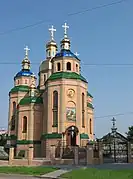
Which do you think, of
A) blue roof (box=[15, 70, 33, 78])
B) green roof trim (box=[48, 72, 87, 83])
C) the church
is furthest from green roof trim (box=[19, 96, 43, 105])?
blue roof (box=[15, 70, 33, 78])

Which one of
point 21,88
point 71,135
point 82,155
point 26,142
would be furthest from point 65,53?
point 82,155

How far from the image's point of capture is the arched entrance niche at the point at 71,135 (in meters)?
37.5

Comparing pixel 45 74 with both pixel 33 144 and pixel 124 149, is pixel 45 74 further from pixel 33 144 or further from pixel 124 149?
pixel 124 149

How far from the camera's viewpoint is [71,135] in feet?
124

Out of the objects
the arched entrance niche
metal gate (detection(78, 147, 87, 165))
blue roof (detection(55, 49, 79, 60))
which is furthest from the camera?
blue roof (detection(55, 49, 79, 60))

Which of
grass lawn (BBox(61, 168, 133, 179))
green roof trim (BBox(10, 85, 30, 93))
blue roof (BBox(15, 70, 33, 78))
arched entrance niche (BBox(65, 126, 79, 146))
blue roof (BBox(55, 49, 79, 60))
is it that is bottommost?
grass lawn (BBox(61, 168, 133, 179))

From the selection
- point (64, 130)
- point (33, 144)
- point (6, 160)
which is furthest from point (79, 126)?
point (6, 160)

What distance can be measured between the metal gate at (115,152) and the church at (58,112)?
7350 mm

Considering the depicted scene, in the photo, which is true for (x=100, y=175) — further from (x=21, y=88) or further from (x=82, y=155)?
(x=21, y=88)

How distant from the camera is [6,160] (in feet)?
107

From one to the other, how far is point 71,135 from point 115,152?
8.86 metres

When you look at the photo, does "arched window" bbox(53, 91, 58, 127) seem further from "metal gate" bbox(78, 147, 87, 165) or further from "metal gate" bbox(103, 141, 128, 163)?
"metal gate" bbox(103, 141, 128, 163)

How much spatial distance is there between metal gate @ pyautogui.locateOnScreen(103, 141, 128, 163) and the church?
7.35 m

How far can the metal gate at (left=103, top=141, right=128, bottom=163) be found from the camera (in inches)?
1153
